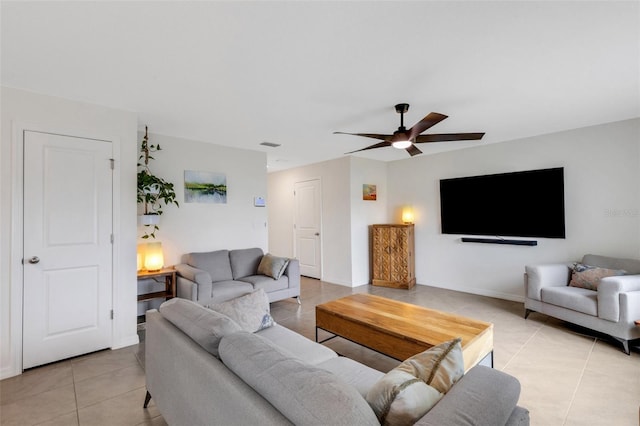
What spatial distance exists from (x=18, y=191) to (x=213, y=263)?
204 centimetres

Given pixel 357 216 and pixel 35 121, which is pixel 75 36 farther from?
pixel 357 216

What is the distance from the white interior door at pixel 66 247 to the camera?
8.47ft

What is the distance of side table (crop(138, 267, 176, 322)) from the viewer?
3.39m

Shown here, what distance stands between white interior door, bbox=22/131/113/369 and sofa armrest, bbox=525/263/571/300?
15.3 ft

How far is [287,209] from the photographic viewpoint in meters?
6.75

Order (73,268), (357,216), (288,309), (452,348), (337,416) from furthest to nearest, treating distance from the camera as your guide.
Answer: (357,216) < (288,309) < (73,268) < (452,348) < (337,416)

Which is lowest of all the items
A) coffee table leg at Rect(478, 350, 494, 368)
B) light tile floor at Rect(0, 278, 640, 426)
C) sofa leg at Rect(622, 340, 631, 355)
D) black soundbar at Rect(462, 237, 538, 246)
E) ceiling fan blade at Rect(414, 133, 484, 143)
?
light tile floor at Rect(0, 278, 640, 426)

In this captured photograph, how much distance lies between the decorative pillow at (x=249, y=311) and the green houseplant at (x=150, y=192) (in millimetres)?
1913

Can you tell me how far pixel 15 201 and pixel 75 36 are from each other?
1588mm

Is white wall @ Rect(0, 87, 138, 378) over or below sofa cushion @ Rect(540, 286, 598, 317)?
over

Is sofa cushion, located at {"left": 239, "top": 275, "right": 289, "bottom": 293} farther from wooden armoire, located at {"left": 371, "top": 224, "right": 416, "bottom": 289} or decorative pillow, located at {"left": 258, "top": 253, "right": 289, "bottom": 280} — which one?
wooden armoire, located at {"left": 371, "top": 224, "right": 416, "bottom": 289}

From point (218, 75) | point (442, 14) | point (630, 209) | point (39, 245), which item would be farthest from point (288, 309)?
point (630, 209)

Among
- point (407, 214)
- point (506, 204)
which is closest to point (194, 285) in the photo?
point (407, 214)

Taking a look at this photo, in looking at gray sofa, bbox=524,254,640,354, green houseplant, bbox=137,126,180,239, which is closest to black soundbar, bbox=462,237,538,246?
gray sofa, bbox=524,254,640,354
